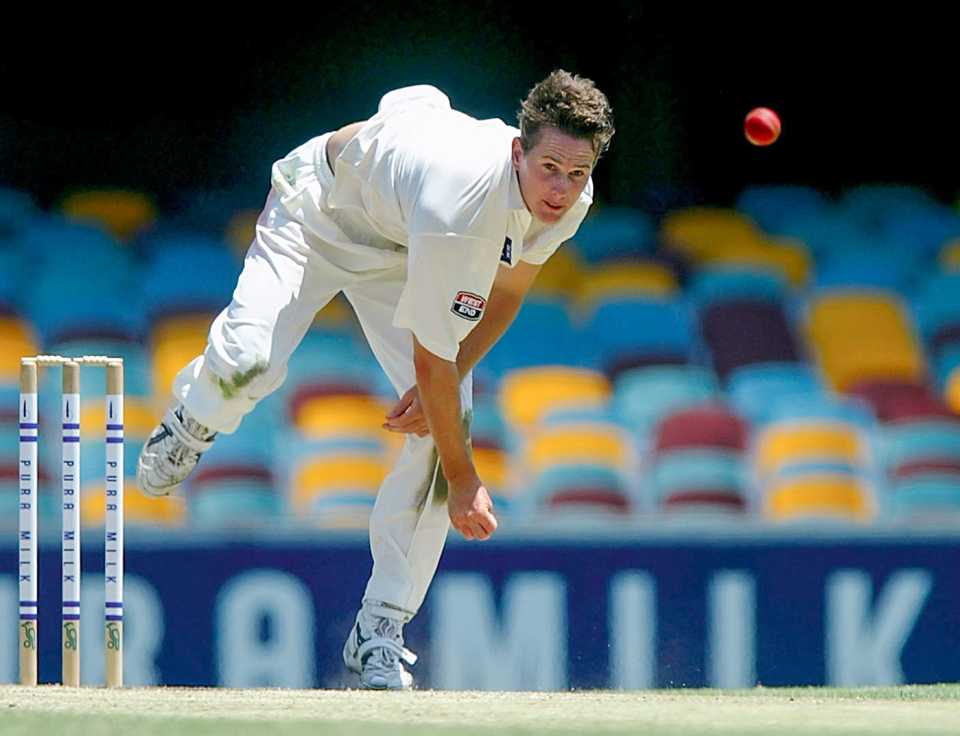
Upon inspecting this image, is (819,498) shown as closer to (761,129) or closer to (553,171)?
(761,129)

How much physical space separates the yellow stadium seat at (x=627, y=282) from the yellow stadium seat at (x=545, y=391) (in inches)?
19.2

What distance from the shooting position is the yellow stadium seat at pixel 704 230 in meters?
7.64

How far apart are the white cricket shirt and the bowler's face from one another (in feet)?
0.11

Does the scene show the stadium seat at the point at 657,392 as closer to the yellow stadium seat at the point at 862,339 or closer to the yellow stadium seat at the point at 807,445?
the yellow stadium seat at the point at 807,445

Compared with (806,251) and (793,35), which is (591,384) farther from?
(793,35)

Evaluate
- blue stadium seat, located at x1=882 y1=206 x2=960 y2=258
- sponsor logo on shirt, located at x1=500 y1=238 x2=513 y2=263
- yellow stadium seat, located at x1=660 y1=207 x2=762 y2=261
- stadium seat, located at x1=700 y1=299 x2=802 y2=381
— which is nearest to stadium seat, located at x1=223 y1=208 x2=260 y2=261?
yellow stadium seat, located at x1=660 y1=207 x2=762 y2=261

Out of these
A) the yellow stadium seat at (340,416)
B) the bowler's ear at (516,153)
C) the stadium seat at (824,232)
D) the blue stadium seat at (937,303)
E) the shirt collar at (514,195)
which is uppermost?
the stadium seat at (824,232)

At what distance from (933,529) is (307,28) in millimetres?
3163

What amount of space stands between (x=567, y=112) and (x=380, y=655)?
1.27m

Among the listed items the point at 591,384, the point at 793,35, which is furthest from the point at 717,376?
the point at 793,35

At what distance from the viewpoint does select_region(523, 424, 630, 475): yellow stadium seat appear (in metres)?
6.48

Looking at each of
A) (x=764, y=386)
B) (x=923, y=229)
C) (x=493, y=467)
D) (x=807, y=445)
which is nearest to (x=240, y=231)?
(x=493, y=467)

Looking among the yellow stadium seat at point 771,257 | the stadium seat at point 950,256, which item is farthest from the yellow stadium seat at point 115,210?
the stadium seat at point 950,256

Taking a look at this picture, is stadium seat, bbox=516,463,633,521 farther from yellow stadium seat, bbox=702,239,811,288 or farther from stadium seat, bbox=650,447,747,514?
yellow stadium seat, bbox=702,239,811,288
